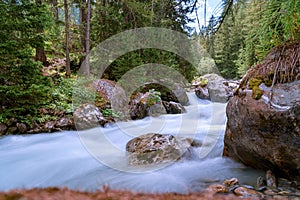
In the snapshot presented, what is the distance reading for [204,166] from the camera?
144 inches

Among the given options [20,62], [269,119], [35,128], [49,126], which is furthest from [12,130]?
[269,119]

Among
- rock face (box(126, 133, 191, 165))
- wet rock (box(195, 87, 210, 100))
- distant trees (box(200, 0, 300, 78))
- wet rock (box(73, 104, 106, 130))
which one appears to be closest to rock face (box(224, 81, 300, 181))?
distant trees (box(200, 0, 300, 78))

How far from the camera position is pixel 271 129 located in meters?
2.59

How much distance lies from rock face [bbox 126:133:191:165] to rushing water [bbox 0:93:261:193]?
0.51 ft

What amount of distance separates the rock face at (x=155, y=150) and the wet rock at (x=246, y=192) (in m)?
1.36

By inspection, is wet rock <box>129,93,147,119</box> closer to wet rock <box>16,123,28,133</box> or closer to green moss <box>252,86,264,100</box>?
wet rock <box>16,123,28,133</box>

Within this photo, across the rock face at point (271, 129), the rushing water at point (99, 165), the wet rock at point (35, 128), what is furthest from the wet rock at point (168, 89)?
the rock face at point (271, 129)

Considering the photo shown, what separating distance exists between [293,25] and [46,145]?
5328mm

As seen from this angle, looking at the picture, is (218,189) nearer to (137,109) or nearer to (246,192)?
(246,192)

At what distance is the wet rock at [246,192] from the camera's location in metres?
2.38

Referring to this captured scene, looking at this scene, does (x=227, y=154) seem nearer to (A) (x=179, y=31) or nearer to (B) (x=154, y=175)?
(B) (x=154, y=175)

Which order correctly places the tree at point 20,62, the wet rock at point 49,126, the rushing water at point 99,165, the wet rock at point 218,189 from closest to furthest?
the wet rock at point 218,189 < the rushing water at point 99,165 < the tree at point 20,62 < the wet rock at point 49,126

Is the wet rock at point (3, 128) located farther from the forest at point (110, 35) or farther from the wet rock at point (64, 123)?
the wet rock at point (64, 123)

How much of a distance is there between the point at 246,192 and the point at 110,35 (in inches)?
367
